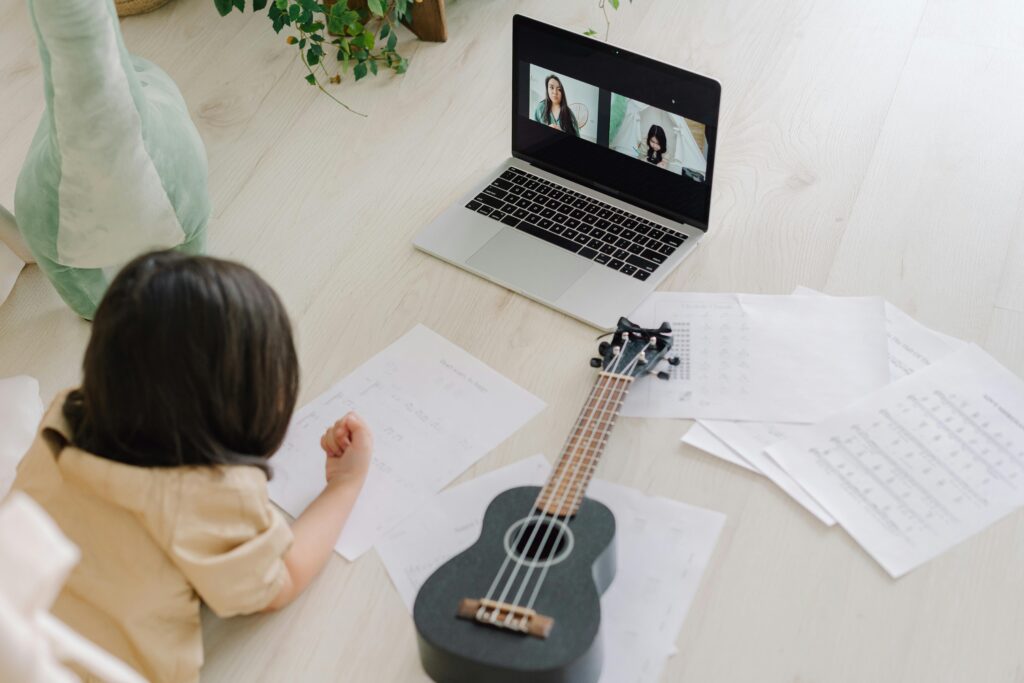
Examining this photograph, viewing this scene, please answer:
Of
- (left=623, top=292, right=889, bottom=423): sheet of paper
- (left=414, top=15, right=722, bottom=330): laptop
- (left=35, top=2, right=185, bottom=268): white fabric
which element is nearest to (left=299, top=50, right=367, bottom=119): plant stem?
(left=414, top=15, right=722, bottom=330): laptop

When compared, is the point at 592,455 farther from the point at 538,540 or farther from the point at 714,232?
the point at 714,232

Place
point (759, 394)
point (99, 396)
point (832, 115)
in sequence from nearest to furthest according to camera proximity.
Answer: point (99, 396) < point (759, 394) < point (832, 115)

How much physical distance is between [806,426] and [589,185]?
429mm

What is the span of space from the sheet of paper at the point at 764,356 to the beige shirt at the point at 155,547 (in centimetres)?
43

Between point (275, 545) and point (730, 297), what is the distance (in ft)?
1.96

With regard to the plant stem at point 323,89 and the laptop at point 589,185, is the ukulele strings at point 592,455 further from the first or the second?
the plant stem at point 323,89

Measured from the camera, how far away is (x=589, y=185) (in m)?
1.42

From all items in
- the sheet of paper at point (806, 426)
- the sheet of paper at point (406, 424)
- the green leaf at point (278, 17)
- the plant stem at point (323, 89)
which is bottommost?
the sheet of paper at point (406, 424)

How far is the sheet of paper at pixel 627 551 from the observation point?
101 cm

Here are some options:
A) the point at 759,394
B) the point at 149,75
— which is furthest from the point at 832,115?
the point at 149,75

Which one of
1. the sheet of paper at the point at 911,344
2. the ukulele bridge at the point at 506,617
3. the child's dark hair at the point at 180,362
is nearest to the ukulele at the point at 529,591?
the ukulele bridge at the point at 506,617

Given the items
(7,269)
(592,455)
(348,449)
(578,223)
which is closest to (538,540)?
(592,455)

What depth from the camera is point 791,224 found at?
1403mm

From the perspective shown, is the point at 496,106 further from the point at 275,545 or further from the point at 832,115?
the point at 275,545
